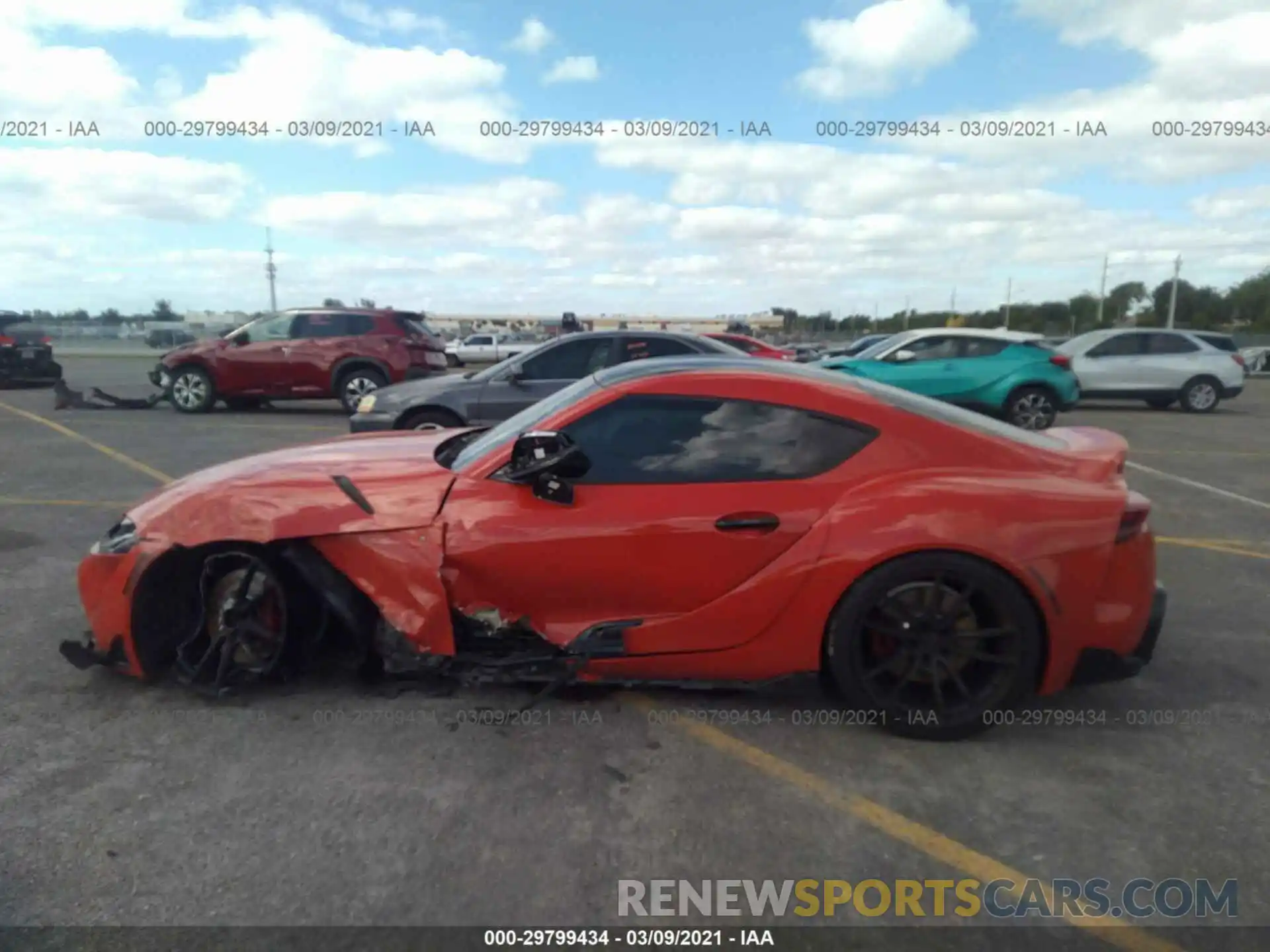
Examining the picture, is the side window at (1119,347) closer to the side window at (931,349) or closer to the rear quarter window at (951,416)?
the side window at (931,349)

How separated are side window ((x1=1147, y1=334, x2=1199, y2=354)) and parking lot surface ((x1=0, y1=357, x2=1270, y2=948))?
1351cm

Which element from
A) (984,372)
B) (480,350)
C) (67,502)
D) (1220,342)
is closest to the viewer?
(67,502)

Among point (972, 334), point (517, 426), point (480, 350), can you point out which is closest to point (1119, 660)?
point (517, 426)

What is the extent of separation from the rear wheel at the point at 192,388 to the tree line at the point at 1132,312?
46743 millimetres

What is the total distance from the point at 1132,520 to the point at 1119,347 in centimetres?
1461

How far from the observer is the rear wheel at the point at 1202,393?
15.8m

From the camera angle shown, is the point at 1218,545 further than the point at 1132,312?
No

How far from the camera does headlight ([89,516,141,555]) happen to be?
355 centimetres

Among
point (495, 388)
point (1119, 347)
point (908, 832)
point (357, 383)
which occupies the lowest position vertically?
point (908, 832)

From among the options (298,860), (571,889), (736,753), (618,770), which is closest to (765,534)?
(736,753)

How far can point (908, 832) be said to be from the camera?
2.74 m

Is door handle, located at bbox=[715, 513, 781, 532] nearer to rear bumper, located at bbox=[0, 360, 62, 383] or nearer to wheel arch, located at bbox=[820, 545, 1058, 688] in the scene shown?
wheel arch, located at bbox=[820, 545, 1058, 688]

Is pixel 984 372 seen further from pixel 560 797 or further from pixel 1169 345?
pixel 560 797

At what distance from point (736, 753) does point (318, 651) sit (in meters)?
1.80
